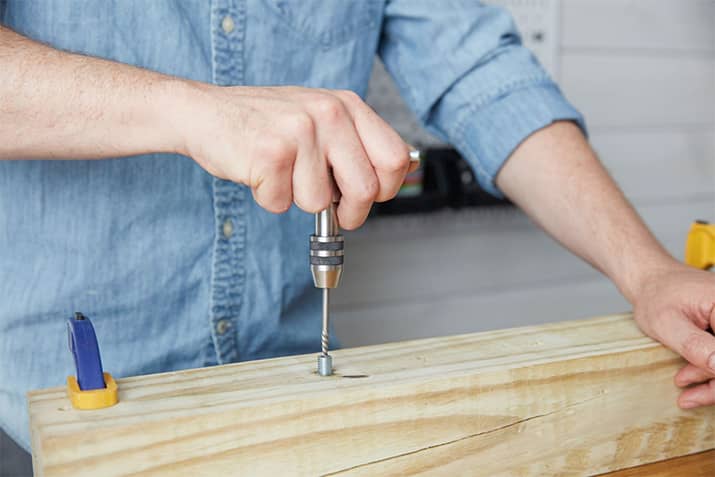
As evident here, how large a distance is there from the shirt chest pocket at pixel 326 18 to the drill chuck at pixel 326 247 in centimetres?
38

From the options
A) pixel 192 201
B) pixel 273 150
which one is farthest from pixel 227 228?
pixel 273 150

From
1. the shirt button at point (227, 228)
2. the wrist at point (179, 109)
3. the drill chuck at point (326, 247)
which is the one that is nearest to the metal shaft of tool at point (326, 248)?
the drill chuck at point (326, 247)

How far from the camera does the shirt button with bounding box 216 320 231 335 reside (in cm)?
92

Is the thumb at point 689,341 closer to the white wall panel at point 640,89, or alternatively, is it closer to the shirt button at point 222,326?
the shirt button at point 222,326

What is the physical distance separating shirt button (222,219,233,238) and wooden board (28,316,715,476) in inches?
10.0

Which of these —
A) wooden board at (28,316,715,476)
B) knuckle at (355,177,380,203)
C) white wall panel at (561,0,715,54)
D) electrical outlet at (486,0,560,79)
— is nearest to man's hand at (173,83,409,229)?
knuckle at (355,177,380,203)

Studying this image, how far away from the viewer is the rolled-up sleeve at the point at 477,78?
1009mm

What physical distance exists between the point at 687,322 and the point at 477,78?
43 cm

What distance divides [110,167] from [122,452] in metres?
0.39

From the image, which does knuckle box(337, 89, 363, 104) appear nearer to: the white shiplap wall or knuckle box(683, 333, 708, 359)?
knuckle box(683, 333, 708, 359)

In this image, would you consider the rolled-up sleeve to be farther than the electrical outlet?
No

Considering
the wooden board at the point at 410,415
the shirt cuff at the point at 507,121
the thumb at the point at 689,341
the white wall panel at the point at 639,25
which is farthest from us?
the white wall panel at the point at 639,25

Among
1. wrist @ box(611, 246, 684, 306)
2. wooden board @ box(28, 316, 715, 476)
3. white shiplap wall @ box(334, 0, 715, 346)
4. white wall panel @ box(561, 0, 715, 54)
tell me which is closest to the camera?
wooden board @ box(28, 316, 715, 476)

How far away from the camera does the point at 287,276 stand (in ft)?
3.19
